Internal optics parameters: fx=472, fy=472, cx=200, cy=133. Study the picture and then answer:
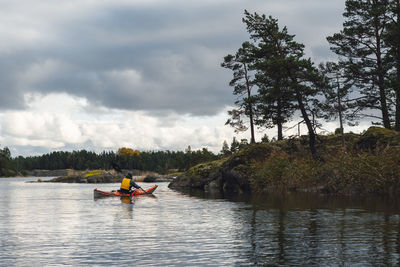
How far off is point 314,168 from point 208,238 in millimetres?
23092

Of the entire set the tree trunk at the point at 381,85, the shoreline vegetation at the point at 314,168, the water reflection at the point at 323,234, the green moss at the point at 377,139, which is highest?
the tree trunk at the point at 381,85

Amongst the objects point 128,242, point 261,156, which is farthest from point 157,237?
point 261,156

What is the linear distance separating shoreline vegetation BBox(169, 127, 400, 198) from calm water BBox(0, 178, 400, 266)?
7.66m

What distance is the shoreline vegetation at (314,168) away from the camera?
100 ft

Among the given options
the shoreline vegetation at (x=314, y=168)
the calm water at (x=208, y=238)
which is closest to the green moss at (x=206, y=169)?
the shoreline vegetation at (x=314, y=168)

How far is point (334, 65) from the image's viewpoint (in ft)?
139

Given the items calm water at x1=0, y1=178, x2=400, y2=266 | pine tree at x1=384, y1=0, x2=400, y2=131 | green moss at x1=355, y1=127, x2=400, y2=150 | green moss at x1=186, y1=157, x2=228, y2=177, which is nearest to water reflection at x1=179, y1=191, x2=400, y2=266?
calm water at x1=0, y1=178, x2=400, y2=266

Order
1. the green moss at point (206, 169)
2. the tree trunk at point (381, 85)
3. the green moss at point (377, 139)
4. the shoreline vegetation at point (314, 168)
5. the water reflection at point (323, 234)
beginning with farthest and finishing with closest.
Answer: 1. the green moss at point (206, 169)
2. the tree trunk at point (381, 85)
3. the green moss at point (377, 139)
4. the shoreline vegetation at point (314, 168)
5. the water reflection at point (323, 234)

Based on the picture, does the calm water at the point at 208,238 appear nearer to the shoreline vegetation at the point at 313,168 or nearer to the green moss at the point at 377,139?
the shoreline vegetation at the point at 313,168

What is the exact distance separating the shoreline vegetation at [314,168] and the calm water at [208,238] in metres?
7.66

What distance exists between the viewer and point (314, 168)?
3588 centimetres

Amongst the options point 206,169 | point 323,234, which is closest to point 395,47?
point 206,169

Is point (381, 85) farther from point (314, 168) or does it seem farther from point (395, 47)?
point (314, 168)

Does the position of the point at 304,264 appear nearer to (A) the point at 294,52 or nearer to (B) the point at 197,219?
(B) the point at 197,219
